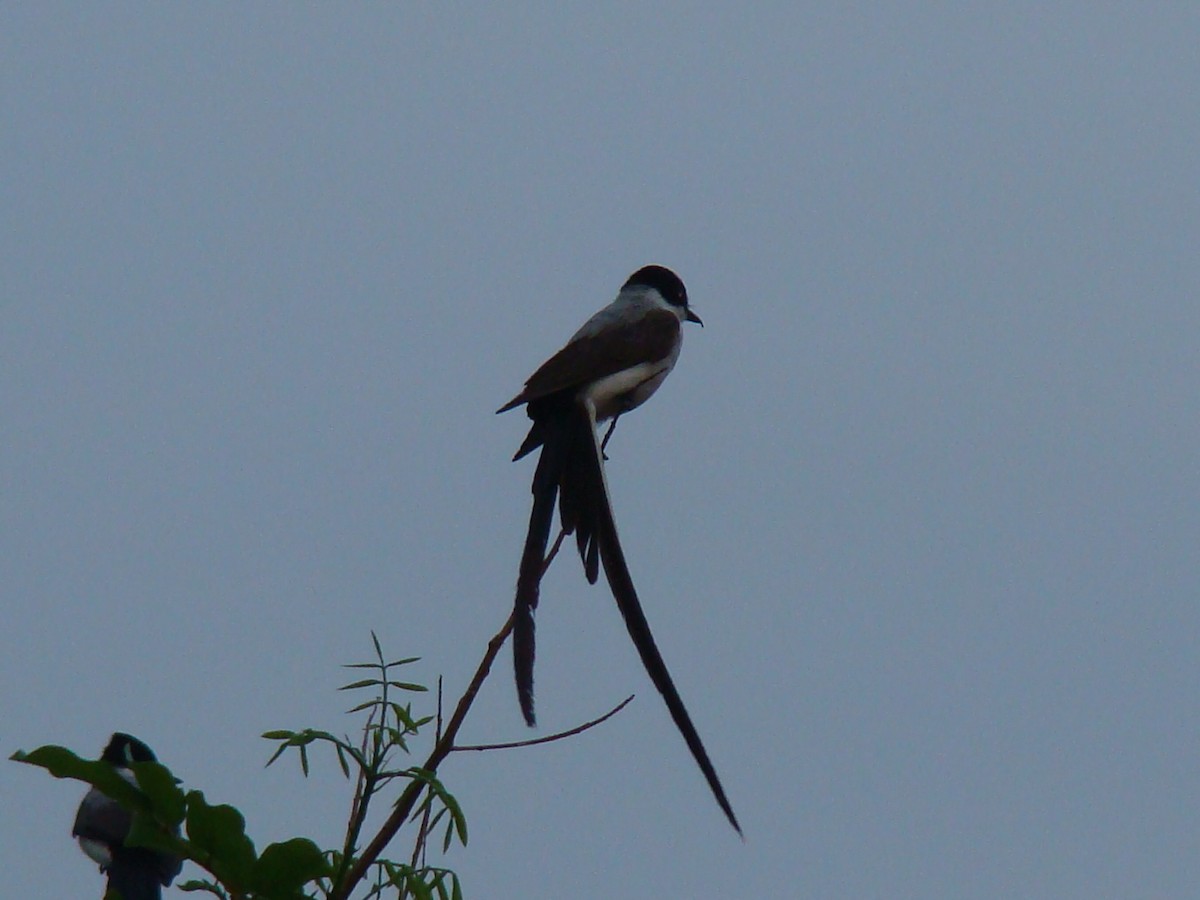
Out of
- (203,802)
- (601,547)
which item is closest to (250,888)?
(203,802)

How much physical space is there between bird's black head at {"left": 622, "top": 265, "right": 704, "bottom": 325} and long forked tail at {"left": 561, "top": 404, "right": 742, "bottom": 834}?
1.03 m

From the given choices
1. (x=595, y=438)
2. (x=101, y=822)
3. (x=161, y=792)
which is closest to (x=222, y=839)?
(x=161, y=792)

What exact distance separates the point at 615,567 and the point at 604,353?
88 centimetres

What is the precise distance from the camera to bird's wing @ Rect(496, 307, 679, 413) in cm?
265

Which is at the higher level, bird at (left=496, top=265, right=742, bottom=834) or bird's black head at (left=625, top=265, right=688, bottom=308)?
bird's black head at (left=625, top=265, right=688, bottom=308)

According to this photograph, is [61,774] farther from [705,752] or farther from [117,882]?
[117,882]

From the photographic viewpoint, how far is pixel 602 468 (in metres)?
2.39

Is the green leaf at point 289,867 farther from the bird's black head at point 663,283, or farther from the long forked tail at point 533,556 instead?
the bird's black head at point 663,283

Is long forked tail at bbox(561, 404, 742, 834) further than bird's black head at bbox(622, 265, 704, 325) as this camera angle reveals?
No

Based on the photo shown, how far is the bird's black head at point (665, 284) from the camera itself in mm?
3615

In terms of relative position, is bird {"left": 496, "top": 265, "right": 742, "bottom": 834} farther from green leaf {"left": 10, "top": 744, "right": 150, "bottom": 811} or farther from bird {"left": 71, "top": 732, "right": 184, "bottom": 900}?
bird {"left": 71, "top": 732, "right": 184, "bottom": 900}

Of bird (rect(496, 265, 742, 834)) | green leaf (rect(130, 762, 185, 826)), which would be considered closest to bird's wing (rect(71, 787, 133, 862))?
bird (rect(496, 265, 742, 834))

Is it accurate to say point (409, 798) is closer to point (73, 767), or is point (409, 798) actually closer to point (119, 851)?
point (73, 767)

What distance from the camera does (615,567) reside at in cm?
202
